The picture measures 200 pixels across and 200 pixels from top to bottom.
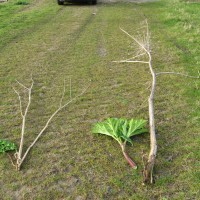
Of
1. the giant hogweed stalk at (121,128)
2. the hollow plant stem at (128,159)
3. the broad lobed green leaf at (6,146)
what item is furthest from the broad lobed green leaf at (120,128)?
the broad lobed green leaf at (6,146)

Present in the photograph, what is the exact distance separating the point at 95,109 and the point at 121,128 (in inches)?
29.4

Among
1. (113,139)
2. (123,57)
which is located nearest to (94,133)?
(113,139)

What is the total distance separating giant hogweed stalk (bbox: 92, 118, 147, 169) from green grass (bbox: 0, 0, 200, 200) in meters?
0.08

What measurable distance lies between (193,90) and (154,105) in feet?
2.61

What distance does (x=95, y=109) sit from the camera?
14.4ft

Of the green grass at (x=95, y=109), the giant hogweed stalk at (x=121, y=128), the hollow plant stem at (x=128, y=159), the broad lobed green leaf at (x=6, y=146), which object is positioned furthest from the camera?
the giant hogweed stalk at (x=121, y=128)

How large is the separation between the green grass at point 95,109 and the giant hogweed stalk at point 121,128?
3.3 inches

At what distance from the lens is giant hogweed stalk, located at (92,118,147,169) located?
3.60m

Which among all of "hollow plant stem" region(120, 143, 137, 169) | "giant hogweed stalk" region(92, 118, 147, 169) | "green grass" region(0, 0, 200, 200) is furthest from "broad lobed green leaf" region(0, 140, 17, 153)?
"hollow plant stem" region(120, 143, 137, 169)

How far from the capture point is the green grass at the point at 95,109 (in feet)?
9.96

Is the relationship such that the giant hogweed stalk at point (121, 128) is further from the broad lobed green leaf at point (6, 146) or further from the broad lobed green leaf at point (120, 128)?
the broad lobed green leaf at point (6, 146)

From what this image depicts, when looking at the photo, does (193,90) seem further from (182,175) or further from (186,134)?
(182,175)

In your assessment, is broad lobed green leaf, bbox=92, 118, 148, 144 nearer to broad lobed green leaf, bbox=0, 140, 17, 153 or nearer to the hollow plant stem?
the hollow plant stem

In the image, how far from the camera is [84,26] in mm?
9477
